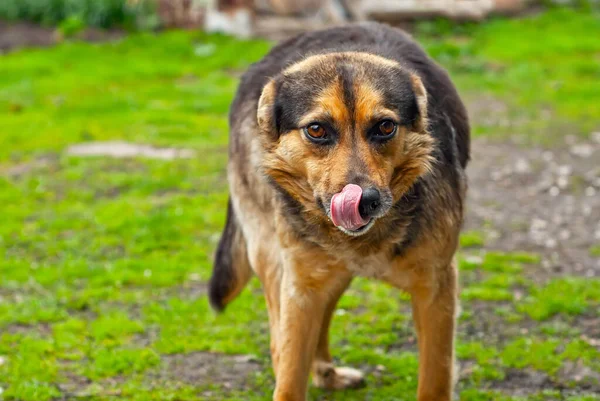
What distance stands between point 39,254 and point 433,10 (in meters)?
10.1

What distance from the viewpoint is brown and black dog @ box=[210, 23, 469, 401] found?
14.6ft

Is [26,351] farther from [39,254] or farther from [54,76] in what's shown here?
[54,76]

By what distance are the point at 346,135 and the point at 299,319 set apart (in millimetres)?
1169

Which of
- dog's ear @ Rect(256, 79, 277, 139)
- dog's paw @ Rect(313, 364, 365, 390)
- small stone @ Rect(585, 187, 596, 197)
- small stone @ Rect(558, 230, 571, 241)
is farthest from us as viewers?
small stone @ Rect(585, 187, 596, 197)

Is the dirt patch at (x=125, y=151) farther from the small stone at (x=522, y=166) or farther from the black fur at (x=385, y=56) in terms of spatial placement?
the black fur at (x=385, y=56)

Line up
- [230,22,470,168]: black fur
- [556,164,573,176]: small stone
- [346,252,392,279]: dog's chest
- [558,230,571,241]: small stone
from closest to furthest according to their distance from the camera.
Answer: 1. [346,252,392,279]: dog's chest
2. [230,22,470,168]: black fur
3. [558,230,571,241]: small stone
4. [556,164,573,176]: small stone

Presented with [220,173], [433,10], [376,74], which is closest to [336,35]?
[376,74]

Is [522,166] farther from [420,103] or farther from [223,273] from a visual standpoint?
[420,103]

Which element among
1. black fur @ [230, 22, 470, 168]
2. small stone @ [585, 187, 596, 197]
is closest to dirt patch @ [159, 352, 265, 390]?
black fur @ [230, 22, 470, 168]

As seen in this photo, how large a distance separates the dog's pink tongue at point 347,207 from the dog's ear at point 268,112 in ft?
2.18

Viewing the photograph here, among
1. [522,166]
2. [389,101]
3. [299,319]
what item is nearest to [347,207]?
[389,101]

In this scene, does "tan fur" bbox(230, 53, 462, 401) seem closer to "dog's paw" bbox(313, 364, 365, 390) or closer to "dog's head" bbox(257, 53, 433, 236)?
"dog's head" bbox(257, 53, 433, 236)

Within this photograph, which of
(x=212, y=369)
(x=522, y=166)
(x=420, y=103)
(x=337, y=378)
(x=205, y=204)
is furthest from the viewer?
(x=522, y=166)

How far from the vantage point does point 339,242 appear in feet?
16.2
